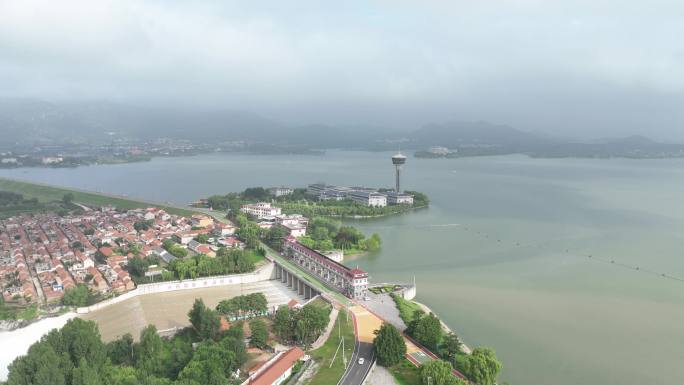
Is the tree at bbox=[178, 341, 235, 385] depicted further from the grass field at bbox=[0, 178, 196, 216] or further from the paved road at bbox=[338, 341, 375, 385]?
the grass field at bbox=[0, 178, 196, 216]

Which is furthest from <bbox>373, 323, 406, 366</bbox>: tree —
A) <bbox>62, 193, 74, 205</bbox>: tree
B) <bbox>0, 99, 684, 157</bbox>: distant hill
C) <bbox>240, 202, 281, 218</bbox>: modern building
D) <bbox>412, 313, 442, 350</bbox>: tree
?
<bbox>0, 99, 684, 157</bbox>: distant hill

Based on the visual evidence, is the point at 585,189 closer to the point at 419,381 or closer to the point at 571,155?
the point at 419,381

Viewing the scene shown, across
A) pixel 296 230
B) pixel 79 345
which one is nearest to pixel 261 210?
pixel 296 230

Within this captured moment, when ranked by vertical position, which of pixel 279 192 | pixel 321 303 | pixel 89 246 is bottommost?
pixel 321 303

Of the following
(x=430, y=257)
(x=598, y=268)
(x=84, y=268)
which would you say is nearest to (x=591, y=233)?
(x=598, y=268)

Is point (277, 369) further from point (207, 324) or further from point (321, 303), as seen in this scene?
point (321, 303)
